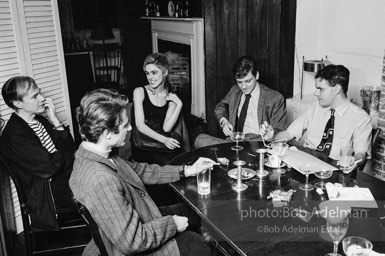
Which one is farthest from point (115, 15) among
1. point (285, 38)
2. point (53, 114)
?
point (53, 114)

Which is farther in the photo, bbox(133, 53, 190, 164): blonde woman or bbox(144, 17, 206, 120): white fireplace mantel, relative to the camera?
bbox(144, 17, 206, 120): white fireplace mantel

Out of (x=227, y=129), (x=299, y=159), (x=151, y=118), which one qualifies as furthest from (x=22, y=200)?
(x=299, y=159)

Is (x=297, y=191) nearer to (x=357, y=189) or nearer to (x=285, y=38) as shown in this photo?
(x=357, y=189)

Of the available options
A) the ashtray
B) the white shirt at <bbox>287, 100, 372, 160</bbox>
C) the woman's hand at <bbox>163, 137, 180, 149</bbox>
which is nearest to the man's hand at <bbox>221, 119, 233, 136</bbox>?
the woman's hand at <bbox>163, 137, 180, 149</bbox>

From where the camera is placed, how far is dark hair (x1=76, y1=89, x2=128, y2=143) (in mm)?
1768

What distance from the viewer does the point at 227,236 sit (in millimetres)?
1630

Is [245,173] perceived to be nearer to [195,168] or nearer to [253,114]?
[195,168]

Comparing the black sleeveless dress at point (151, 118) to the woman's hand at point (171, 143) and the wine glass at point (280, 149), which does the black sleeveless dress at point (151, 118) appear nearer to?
the woman's hand at point (171, 143)

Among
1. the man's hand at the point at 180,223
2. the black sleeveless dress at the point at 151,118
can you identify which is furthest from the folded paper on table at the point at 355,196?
the black sleeveless dress at the point at 151,118

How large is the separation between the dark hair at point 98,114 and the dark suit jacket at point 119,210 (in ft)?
0.32

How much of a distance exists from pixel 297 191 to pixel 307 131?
1.06 m

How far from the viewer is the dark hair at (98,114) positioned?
1.77 metres

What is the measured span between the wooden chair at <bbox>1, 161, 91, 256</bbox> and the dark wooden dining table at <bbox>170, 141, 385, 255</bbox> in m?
0.94

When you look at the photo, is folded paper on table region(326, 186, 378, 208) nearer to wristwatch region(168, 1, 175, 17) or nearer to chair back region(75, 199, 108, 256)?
chair back region(75, 199, 108, 256)
